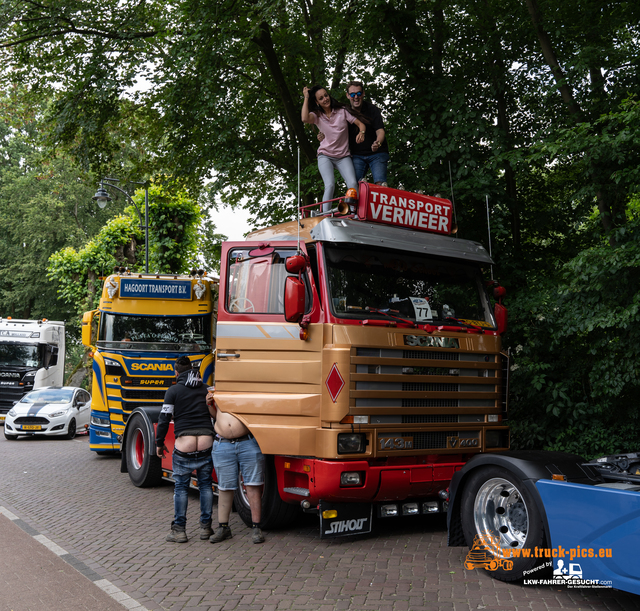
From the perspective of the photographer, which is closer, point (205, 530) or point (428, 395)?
point (428, 395)

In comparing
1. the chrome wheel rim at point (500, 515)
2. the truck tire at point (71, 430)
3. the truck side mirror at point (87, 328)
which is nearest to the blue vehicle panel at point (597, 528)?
the chrome wheel rim at point (500, 515)

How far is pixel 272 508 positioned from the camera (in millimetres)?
7156

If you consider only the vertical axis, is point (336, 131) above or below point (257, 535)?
above

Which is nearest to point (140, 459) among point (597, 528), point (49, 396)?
point (597, 528)

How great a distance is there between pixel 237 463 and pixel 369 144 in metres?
4.35

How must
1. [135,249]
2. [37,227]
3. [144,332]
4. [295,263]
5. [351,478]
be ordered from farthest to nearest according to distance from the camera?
[37,227] < [135,249] < [144,332] < [295,263] < [351,478]

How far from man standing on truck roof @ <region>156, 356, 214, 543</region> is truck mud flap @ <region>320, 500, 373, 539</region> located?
137cm

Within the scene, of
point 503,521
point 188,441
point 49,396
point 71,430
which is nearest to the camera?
point 503,521

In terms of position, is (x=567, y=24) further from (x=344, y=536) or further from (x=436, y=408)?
(x=344, y=536)

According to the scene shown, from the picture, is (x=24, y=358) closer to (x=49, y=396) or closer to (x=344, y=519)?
(x=49, y=396)

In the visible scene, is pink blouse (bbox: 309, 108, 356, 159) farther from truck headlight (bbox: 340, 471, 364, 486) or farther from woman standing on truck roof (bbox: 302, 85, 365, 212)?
truck headlight (bbox: 340, 471, 364, 486)

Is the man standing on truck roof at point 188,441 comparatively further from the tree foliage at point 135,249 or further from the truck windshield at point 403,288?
the tree foliage at point 135,249

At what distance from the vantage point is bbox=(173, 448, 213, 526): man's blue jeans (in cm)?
713

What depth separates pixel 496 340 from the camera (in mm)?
7527
